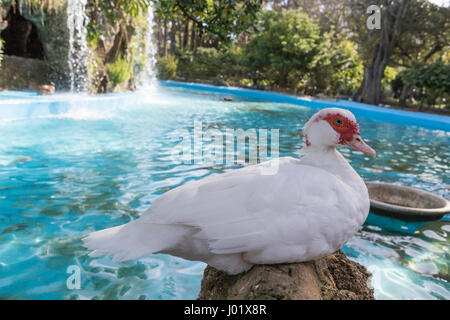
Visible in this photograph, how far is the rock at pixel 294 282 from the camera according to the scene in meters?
1.31

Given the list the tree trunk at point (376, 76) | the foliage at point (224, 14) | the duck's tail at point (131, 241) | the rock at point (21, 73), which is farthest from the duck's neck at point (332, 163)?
the tree trunk at point (376, 76)

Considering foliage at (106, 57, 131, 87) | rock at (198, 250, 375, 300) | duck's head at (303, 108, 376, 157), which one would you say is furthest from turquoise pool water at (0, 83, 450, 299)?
foliage at (106, 57, 131, 87)

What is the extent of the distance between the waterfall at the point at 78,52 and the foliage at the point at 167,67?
58.5 feet

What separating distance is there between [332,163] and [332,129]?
0.56 feet

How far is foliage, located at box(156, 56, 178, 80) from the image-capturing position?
1097 inches

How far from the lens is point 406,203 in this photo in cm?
342

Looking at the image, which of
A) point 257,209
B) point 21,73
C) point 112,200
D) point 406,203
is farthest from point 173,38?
point 257,209

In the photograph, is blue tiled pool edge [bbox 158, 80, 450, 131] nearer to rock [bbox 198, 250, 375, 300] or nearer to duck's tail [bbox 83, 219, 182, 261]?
rock [bbox 198, 250, 375, 300]

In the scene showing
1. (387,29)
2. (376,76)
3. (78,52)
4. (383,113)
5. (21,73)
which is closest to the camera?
(21,73)

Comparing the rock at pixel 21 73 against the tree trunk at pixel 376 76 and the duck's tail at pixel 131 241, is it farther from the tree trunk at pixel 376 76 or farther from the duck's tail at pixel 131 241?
the tree trunk at pixel 376 76

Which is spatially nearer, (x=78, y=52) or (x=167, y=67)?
(x=78, y=52)

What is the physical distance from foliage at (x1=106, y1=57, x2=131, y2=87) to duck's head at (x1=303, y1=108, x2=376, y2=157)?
36.9 feet

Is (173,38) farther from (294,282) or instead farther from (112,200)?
(294,282)
